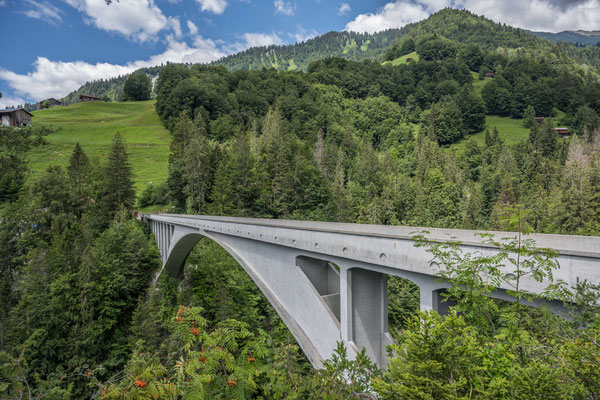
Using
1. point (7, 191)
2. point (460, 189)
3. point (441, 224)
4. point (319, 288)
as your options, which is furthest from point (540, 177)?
point (7, 191)

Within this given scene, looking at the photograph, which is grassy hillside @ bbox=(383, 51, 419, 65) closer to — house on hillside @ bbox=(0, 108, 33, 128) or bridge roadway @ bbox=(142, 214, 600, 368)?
bridge roadway @ bbox=(142, 214, 600, 368)

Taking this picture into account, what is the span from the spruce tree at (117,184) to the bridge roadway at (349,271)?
31.3m

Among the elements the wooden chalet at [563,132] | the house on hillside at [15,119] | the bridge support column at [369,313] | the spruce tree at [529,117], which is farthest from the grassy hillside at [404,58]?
the house on hillside at [15,119]

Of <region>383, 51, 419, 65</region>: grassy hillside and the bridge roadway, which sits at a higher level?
<region>383, 51, 419, 65</region>: grassy hillside

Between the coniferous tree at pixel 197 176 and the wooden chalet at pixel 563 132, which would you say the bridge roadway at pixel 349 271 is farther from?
the wooden chalet at pixel 563 132

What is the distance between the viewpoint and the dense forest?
3.40 metres

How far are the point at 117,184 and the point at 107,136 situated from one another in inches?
1812

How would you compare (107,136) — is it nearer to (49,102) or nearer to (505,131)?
(49,102)

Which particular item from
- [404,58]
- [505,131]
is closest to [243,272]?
[505,131]

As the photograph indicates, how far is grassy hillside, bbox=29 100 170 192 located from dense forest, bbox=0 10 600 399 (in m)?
6.88

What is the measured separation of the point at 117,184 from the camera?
38.8 metres

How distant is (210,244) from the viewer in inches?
1345

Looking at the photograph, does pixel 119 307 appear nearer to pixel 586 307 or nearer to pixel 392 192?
pixel 586 307

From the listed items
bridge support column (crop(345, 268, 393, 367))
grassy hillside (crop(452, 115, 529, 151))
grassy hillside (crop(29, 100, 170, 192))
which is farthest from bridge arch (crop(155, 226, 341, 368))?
grassy hillside (crop(452, 115, 529, 151))
